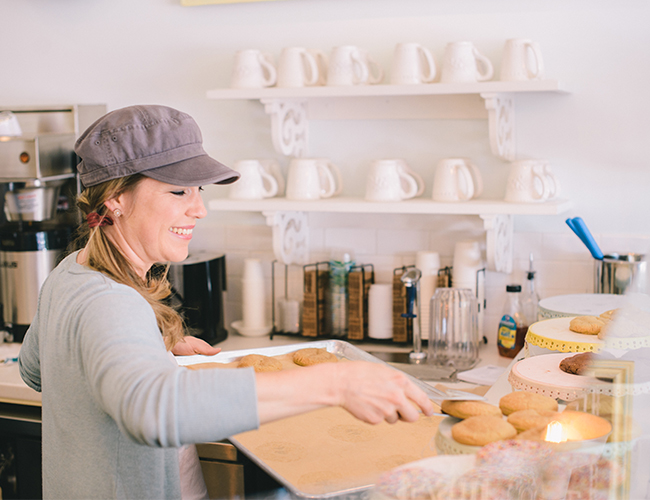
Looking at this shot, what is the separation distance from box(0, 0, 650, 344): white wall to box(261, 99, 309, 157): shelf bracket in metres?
0.04

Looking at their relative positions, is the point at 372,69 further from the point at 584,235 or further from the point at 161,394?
the point at 161,394

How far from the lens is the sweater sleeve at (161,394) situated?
738 millimetres

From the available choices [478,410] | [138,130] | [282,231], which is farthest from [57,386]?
[282,231]

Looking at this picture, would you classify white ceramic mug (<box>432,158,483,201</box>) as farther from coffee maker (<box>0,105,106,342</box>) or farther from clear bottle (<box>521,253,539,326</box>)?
coffee maker (<box>0,105,106,342</box>)

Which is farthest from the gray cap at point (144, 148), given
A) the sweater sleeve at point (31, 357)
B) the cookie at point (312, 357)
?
the cookie at point (312, 357)

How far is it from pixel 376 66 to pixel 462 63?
0.97ft

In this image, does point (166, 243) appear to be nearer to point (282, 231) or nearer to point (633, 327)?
point (633, 327)

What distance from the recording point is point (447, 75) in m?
1.83

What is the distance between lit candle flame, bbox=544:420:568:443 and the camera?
0.84 m

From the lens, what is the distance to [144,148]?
3.11 ft

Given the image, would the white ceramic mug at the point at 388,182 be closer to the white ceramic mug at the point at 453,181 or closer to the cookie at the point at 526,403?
the white ceramic mug at the point at 453,181

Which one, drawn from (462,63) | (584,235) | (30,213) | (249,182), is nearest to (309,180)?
(249,182)

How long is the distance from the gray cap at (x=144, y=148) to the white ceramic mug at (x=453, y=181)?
1026mm

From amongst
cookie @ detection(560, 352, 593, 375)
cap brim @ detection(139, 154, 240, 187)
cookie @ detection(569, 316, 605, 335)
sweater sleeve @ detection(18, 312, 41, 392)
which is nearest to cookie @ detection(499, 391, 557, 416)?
cookie @ detection(560, 352, 593, 375)
